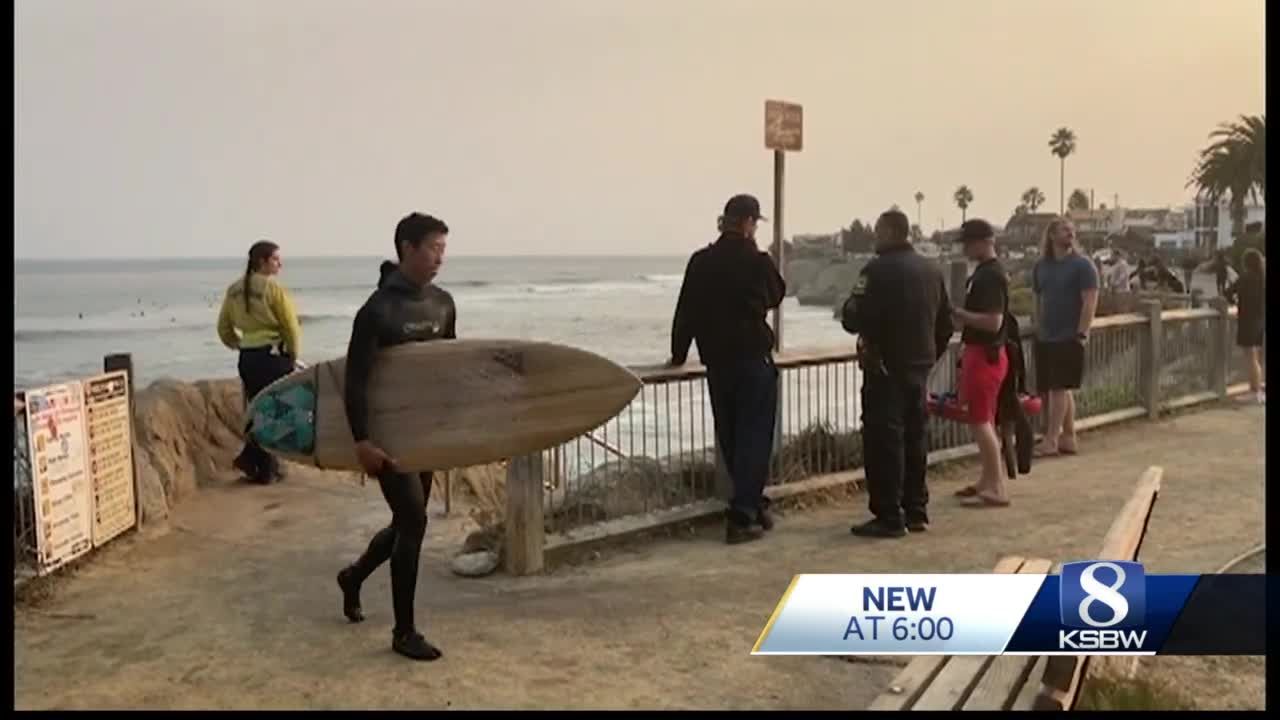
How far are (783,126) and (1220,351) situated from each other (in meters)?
6.58

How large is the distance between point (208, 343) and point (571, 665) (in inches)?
1387

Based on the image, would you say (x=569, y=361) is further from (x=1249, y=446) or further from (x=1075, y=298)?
(x=1249, y=446)

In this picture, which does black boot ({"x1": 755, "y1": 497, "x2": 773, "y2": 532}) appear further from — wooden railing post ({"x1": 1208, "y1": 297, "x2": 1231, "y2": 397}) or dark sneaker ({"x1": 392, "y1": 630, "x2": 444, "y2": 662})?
wooden railing post ({"x1": 1208, "y1": 297, "x2": 1231, "y2": 397})

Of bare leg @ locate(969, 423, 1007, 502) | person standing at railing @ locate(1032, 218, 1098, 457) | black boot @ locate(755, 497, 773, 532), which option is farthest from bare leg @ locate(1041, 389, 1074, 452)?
black boot @ locate(755, 497, 773, 532)

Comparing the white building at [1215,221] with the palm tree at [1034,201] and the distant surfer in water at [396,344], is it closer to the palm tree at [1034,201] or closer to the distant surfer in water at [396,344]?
the palm tree at [1034,201]

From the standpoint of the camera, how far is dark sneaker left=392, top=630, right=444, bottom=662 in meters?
4.40

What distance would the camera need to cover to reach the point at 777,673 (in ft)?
13.8

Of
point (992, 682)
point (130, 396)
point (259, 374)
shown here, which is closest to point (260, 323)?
point (259, 374)

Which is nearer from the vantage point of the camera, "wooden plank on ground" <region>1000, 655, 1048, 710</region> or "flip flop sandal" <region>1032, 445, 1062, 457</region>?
"wooden plank on ground" <region>1000, 655, 1048, 710</region>

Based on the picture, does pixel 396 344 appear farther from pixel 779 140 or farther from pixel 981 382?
pixel 981 382

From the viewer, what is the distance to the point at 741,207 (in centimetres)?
600

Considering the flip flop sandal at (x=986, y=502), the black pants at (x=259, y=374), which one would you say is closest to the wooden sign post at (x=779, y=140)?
the flip flop sandal at (x=986, y=502)

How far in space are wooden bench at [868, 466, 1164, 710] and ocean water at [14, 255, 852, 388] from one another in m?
12.6

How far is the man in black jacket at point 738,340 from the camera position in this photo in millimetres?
5992
